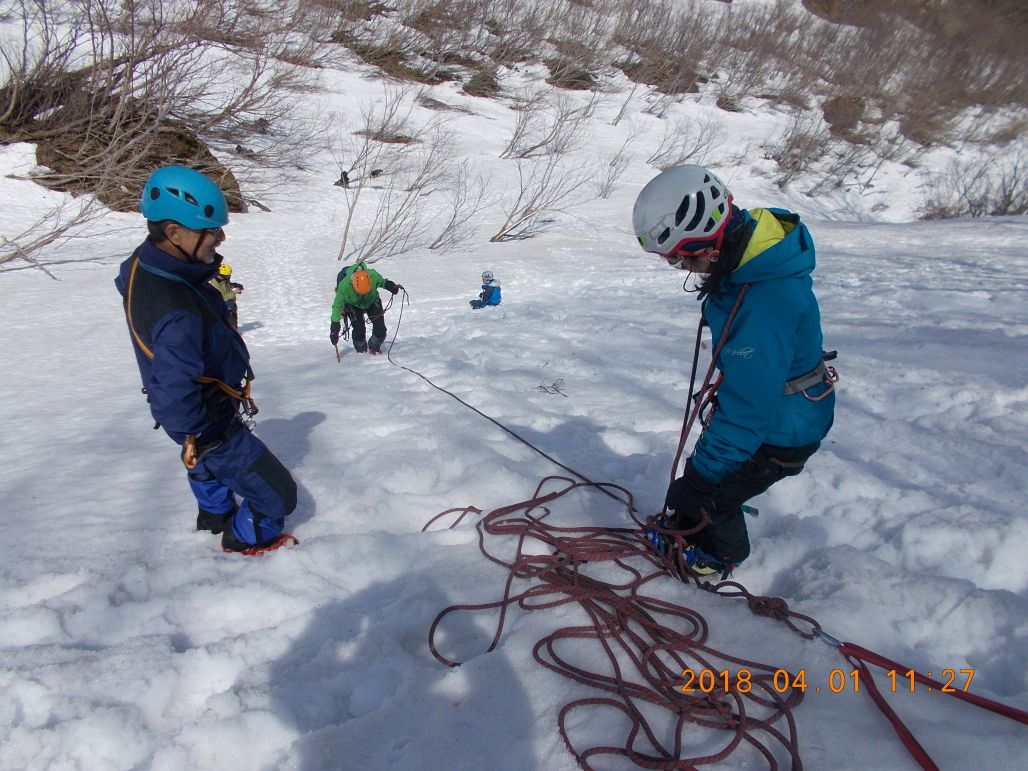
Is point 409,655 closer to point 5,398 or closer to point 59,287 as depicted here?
point 5,398

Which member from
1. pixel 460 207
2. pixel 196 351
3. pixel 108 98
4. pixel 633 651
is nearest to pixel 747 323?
pixel 633 651

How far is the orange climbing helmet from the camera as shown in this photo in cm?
668

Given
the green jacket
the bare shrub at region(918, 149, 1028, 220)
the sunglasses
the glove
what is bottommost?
the green jacket

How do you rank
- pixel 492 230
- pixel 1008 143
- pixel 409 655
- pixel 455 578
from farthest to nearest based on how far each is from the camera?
pixel 1008 143 → pixel 492 230 → pixel 455 578 → pixel 409 655

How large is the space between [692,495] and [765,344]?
71cm

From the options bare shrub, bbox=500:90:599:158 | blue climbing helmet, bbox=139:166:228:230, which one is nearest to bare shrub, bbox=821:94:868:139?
bare shrub, bbox=500:90:599:158

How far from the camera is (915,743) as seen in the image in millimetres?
1582

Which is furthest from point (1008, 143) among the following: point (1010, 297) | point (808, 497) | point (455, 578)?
point (455, 578)

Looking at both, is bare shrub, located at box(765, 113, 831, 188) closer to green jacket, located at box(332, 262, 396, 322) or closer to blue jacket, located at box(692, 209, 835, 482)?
green jacket, located at box(332, 262, 396, 322)

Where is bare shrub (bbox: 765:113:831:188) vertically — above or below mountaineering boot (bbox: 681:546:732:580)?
above

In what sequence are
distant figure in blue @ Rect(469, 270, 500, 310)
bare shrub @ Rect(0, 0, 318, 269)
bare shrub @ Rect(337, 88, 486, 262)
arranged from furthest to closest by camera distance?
bare shrub @ Rect(337, 88, 486, 262) → bare shrub @ Rect(0, 0, 318, 269) → distant figure in blue @ Rect(469, 270, 500, 310)

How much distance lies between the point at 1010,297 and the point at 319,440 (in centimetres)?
795

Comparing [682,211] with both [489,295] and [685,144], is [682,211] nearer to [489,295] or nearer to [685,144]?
[489,295]
